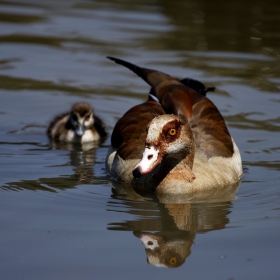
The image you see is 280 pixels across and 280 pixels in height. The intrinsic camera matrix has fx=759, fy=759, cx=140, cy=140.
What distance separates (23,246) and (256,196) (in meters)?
2.78

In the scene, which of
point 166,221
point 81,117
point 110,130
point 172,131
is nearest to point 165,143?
point 172,131

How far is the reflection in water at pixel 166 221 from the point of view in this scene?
248 inches

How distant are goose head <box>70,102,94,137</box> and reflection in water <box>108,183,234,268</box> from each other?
2.57m

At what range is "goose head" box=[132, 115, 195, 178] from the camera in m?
7.38

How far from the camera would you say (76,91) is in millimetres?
12523

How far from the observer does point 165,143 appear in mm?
7621

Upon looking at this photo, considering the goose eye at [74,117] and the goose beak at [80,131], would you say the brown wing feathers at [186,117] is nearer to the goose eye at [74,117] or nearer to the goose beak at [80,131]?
the goose beak at [80,131]

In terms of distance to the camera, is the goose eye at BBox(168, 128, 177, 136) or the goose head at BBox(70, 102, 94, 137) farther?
the goose head at BBox(70, 102, 94, 137)

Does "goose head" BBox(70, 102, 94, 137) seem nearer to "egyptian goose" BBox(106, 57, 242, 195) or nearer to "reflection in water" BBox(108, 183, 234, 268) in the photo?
"egyptian goose" BBox(106, 57, 242, 195)

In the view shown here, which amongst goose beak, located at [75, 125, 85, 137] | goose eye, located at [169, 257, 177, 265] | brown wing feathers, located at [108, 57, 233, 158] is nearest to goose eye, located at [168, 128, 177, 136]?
brown wing feathers, located at [108, 57, 233, 158]

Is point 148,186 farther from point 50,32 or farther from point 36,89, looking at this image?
point 50,32

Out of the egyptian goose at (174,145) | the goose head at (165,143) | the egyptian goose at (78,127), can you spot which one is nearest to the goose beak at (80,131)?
the egyptian goose at (78,127)

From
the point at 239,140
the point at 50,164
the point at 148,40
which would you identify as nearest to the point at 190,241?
the point at 50,164

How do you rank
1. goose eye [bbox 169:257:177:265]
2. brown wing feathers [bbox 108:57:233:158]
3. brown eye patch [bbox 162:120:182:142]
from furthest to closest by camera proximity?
brown wing feathers [bbox 108:57:233:158] < brown eye patch [bbox 162:120:182:142] < goose eye [bbox 169:257:177:265]
